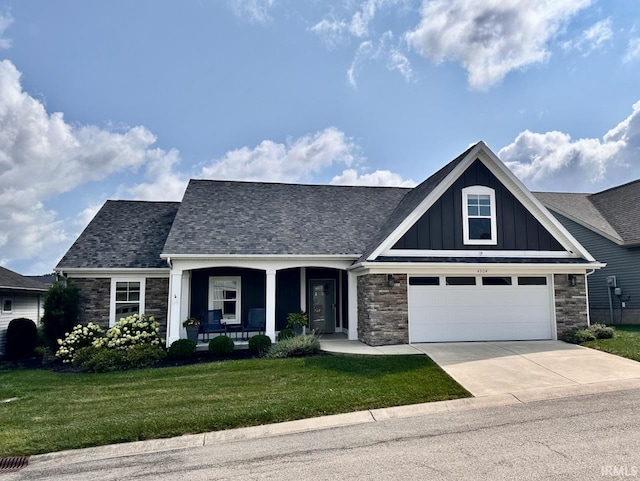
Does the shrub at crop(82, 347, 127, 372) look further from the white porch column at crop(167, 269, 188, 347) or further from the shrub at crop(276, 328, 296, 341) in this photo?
the shrub at crop(276, 328, 296, 341)

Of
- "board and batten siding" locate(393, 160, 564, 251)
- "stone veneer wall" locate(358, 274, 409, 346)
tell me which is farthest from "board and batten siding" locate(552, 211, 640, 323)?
"stone veneer wall" locate(358, 274, 409, 346)

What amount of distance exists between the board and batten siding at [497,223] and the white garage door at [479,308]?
1.06 m

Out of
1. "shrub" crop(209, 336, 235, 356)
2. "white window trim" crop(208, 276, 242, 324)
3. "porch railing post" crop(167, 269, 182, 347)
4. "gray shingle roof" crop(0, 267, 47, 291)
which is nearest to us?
"shrub" crop(209, 336, 235, 356)

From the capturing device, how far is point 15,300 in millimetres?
18891

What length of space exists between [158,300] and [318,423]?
9655 mm

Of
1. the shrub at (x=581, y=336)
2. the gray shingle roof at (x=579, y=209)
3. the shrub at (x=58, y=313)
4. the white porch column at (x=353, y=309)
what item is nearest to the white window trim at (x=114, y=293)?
the shrub at (x=58, y=313)

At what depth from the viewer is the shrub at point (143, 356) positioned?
37.6ft

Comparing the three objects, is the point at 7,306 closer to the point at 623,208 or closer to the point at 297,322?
the point at 297,322

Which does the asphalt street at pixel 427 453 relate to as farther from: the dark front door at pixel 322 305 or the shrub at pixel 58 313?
the dark front door at pixel 322 305

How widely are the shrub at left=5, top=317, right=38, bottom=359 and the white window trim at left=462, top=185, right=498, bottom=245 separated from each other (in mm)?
16306

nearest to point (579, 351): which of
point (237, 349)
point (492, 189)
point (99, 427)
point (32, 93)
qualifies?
point (492, 189)

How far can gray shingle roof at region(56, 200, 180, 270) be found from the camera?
14.6m

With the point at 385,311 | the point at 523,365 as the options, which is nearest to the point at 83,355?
the point at 385,311

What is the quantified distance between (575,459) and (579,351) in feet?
24.4
